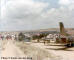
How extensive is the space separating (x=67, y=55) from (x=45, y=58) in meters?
0.62

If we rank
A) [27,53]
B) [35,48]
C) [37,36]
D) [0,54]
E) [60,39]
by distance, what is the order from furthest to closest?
[60,39]
[37,36]
[35,48]
[27,53]
[0,54]

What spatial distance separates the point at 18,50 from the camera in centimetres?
399

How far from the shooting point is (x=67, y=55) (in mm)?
3826

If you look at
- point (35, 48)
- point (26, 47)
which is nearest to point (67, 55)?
point (35, 48)

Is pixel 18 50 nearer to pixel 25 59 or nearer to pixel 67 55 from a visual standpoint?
pixel 25 59

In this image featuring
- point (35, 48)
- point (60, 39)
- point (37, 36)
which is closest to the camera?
point (35, 48)

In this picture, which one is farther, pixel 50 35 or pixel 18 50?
pixel 50 35

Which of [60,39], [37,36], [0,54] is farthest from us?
[60,39]

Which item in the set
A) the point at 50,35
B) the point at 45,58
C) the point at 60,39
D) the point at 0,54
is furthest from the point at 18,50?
the point at 60,39

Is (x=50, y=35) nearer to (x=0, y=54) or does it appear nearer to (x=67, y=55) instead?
(x=67, y=55)

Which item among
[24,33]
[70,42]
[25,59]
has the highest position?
[24,33]

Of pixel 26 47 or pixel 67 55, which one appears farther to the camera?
pixel 26 47

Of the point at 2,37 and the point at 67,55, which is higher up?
the point at 2,37

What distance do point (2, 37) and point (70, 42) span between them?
2.38 m
